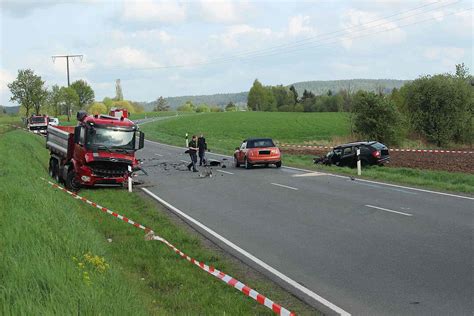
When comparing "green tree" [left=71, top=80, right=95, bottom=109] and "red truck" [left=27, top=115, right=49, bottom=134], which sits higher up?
"green tree" [left=71, top=80, right=95, bottom=109]

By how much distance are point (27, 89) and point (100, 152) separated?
2846 inches

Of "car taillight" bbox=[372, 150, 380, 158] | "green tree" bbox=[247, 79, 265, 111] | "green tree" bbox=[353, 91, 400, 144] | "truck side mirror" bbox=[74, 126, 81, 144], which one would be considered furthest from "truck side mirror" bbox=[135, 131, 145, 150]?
"green tree" bbox=[247, 79, 265, 111]

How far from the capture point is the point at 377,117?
44.9 metres

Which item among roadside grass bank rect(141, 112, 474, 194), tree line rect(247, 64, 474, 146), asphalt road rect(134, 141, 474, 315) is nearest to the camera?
asphalt road rect(134, 141, 474, 315)

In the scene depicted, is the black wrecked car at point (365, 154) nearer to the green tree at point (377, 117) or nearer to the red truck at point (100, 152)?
the red truck at point (100, 152)

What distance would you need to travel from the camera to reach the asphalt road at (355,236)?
729cm

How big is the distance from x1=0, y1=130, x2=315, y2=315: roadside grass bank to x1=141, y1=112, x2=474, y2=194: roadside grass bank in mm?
11373

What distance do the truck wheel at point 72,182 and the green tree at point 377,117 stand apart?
29660 millimetres

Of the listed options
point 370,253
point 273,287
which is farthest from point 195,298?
point 370,253

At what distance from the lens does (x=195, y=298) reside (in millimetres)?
7176

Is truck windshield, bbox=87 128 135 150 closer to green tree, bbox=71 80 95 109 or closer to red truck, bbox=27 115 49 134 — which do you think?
red truck, bbox=27 115 49 134

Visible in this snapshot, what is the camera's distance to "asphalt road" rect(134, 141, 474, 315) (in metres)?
7.29

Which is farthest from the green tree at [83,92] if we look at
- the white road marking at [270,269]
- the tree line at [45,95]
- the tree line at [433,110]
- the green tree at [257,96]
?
the white road marking at [270,269]

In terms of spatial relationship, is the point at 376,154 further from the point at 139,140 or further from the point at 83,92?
the point at 83,92
